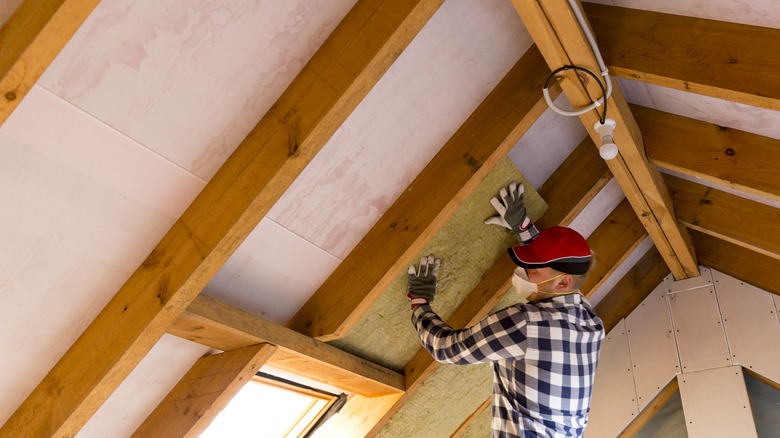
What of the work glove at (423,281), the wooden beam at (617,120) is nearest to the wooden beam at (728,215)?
the wooden beam at (617,120)

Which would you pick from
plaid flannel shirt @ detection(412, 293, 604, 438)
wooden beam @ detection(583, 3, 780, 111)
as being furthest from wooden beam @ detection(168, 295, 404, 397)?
wooden beam @ detection(583, 3, 780, 111)

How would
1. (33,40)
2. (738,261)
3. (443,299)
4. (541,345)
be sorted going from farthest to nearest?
(738,261) → (443,299) → (541,345) → (33,40)

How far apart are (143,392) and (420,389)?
50.1 inches

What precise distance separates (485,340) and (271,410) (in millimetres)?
1370

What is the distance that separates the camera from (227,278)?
2.03 metres

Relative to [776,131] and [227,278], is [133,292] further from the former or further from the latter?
[776,131]

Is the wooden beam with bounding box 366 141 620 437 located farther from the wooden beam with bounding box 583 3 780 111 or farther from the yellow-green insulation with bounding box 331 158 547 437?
the wooden beam with bounding box 583 3 780 111

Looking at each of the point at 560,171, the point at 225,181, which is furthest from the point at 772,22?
the point at 225,181

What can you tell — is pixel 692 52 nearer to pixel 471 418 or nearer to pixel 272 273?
pixel 272 273

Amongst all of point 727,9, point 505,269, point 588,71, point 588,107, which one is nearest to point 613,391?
point 505,269

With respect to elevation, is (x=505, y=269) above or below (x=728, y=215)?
below

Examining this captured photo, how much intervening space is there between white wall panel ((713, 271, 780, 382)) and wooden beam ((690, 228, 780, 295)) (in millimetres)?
49

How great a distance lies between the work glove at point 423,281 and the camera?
96.9 inches

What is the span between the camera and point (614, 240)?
3371 mm
